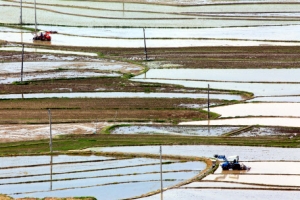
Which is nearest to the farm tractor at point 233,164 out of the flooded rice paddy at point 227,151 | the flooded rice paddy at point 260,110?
the flooded rice paddy at point 227,151

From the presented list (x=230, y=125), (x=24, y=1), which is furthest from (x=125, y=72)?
(x=24, y=1)

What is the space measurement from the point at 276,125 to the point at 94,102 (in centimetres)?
657

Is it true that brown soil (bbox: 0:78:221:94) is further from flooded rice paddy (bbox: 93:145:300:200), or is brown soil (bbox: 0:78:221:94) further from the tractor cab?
the tractor cab

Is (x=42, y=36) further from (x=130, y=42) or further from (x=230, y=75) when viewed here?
(x=230, y=75)

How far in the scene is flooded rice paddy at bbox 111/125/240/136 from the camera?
2555 centimetres

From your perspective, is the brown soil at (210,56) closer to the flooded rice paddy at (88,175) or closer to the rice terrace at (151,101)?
the rice terrace at (151,101)

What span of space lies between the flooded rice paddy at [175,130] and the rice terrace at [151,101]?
31 mm

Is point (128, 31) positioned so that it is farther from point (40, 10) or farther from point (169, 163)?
point (169, 163)

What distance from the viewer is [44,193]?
19625 mm

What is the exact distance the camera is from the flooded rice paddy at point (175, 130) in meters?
25.5

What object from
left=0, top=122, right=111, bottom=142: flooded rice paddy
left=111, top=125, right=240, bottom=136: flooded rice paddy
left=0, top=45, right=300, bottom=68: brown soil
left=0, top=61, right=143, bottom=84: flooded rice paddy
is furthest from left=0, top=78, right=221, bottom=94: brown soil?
left=111, top=125, right=240, bottom=136: flooded rice paddy

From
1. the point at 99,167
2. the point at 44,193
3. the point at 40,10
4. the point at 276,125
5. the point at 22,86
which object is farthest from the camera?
the point at 40,10

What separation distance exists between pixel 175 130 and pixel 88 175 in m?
5.31

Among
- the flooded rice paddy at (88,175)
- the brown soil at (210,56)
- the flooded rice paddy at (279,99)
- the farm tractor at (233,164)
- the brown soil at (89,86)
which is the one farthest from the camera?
the brown soil at (210,56)
